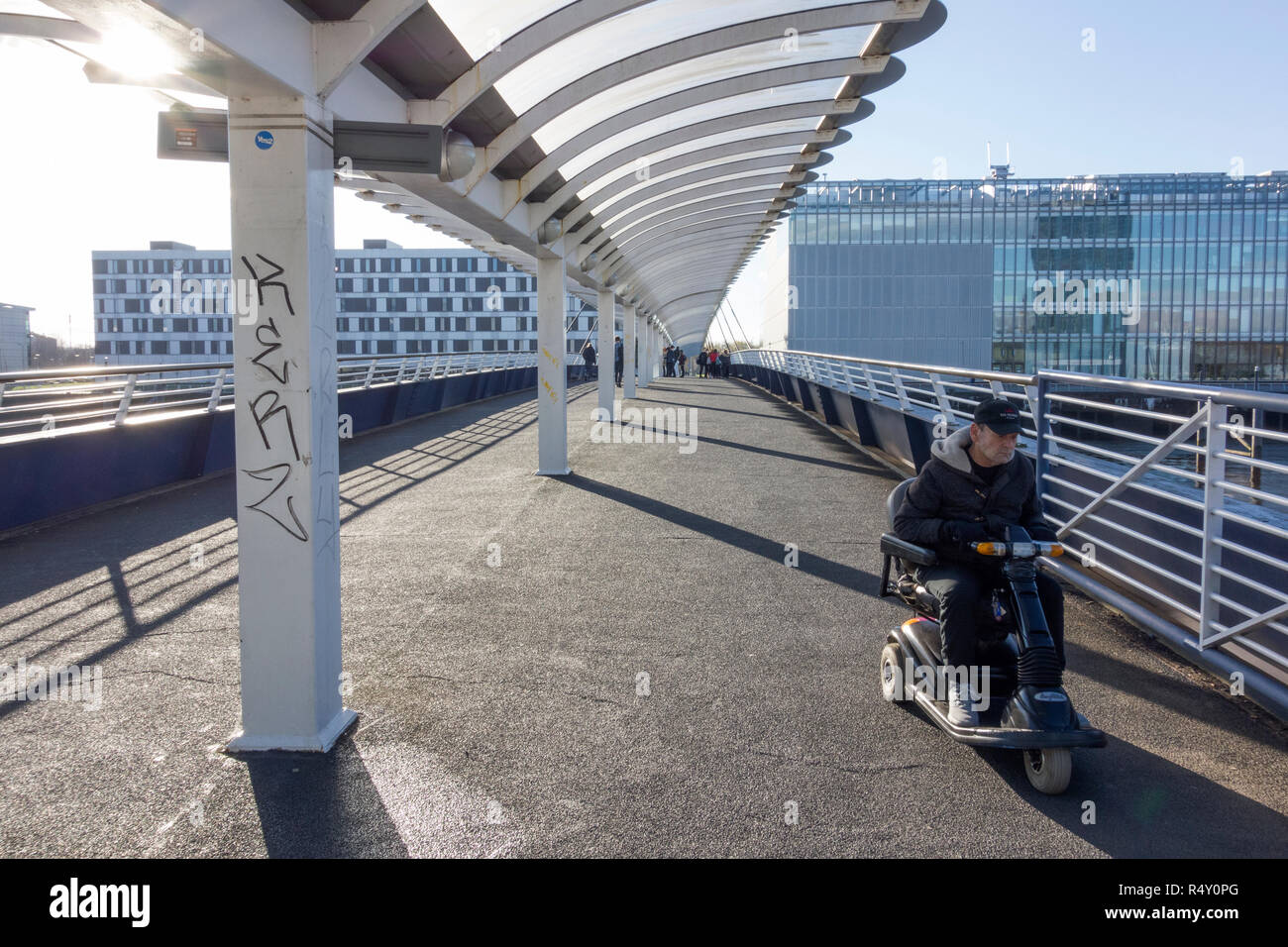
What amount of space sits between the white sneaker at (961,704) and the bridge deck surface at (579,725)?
0.19 m

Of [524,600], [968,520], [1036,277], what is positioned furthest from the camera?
[1036,277]

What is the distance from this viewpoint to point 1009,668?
14.5 feet

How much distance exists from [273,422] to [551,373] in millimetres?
8979

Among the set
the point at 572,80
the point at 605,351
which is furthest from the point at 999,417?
the point at 605,351

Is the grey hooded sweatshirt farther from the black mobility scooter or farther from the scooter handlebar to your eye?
the scooter handlebar

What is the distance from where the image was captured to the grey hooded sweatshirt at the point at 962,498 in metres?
4.57

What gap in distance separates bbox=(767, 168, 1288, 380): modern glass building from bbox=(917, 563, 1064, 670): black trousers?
72.7 m

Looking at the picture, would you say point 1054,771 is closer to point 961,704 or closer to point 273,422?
point 961,704

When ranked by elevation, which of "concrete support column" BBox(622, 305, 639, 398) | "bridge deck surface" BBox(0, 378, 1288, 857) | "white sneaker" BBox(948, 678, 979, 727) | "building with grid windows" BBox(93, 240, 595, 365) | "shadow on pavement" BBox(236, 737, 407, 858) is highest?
"building with grid windows" BBox(93, 240, 595, 365)

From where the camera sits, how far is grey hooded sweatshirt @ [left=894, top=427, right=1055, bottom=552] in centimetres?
457

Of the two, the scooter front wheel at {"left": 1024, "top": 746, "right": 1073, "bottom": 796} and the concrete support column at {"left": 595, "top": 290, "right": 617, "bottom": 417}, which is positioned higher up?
the concrete support column at {"left": 595, "top": 290, "right": 617, "bottom": 417}

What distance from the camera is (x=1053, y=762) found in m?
3.89

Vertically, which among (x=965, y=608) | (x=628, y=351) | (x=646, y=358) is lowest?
(x=965, y=608)

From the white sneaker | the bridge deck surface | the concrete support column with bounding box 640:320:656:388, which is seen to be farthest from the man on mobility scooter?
the concrete support column with bounding box 640:320:656:388
